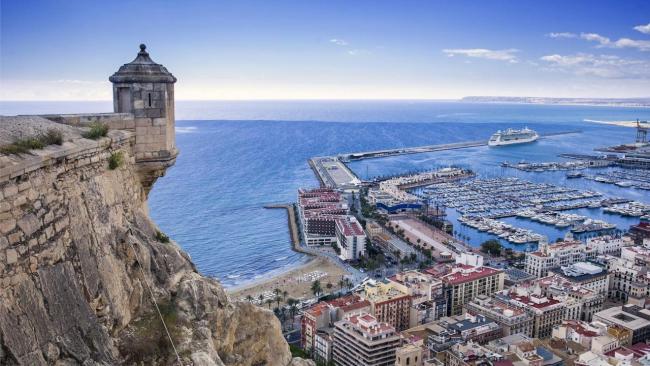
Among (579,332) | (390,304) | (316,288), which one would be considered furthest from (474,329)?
(316,288)

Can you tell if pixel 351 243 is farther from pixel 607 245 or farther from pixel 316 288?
pixel 607 245

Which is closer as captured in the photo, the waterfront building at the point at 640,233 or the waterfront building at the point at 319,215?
the waterfront building at the point at 319,215

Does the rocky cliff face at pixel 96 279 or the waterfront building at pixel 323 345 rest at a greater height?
the rocky cliff face at pixel 96 279

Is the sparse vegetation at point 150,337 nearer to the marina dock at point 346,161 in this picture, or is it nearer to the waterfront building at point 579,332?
the waterfront building at point 579,332

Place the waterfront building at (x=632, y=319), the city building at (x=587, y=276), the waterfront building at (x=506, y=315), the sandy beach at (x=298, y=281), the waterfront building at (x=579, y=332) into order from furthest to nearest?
the city building at (x=587, y=276) → the sandy beach at (x=298, y=281) → the waterfront building at (x=506, y=315) → the waterfront building at (x=632, y=319) → the waterfront building at (x=579, y=332)

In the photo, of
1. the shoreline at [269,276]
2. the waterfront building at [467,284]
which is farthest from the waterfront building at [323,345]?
the waterfront building at [467,284]

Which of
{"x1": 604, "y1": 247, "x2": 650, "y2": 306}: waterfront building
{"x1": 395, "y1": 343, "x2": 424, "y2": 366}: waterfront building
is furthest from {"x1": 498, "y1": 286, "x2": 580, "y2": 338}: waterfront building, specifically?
{"x1": 395, "y1": 343, "x2": 424, "y2": 366}: waterfront building
